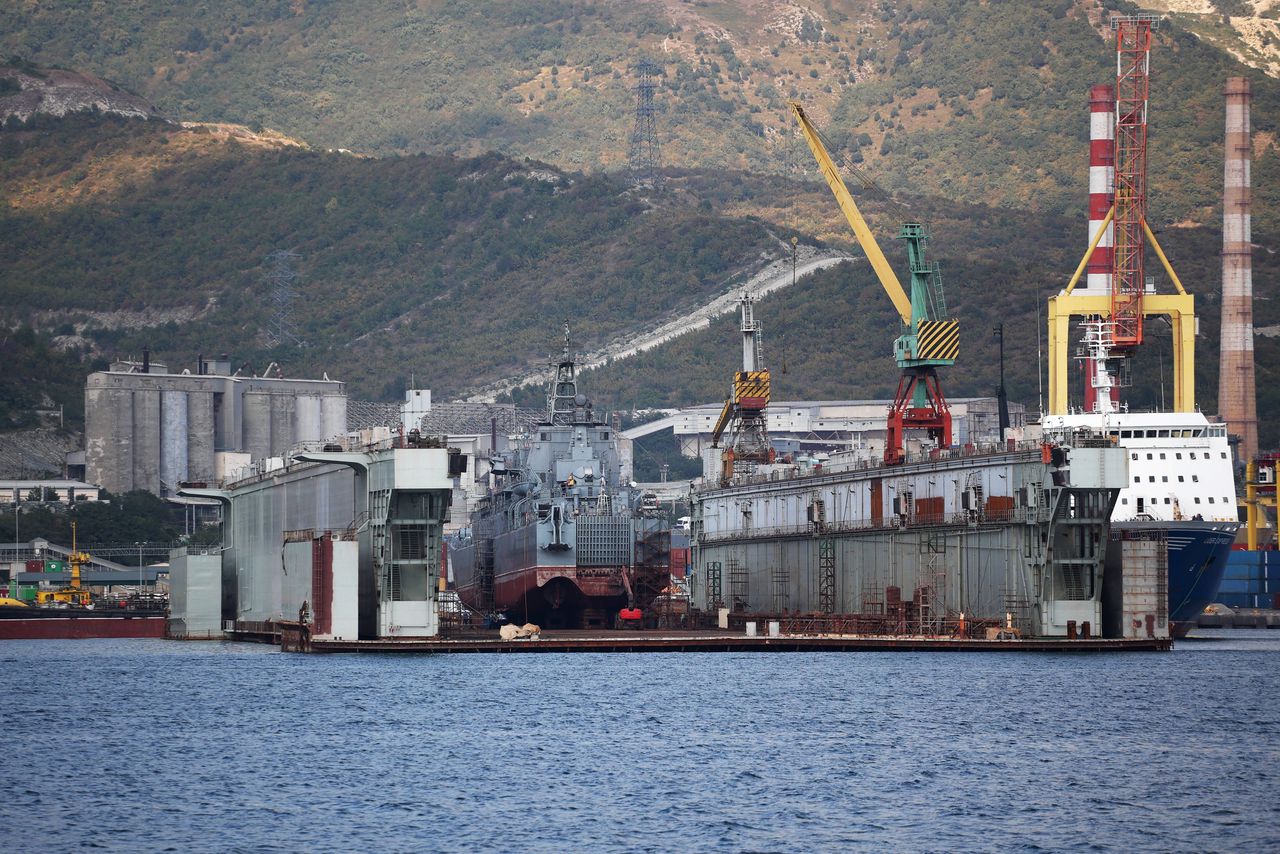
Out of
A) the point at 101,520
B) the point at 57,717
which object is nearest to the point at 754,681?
the point at 57,717

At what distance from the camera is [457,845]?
46.0 meters

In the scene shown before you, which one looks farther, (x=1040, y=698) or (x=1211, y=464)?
(x=1211, y=464)

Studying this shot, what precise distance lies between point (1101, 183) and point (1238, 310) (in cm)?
3597

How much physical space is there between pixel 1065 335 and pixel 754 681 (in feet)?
153

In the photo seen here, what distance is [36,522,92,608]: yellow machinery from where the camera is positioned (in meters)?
142

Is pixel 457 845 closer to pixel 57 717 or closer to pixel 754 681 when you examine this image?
pixel 57 717

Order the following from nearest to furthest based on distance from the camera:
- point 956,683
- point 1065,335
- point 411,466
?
1. point 956,683
2. point 411,466
3. point 1065,335

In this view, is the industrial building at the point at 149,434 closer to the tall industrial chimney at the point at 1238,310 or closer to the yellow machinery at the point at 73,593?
the yellow machinery at the point at 73,593

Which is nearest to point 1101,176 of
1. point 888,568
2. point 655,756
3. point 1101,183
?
point 1101,183

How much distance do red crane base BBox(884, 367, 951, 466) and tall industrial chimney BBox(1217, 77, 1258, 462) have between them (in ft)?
175

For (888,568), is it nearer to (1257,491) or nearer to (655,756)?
(655,756)

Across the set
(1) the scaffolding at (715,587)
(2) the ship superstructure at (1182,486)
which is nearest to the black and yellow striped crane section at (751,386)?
(1) the scaffolding at (715,587)

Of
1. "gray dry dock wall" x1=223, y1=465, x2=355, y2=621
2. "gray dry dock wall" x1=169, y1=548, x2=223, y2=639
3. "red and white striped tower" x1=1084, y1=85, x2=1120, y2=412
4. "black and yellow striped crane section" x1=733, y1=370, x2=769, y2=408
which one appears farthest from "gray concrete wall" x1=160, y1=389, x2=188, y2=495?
"red and white striped tower" x1=1084, y1=85, x2=1120, y2=412

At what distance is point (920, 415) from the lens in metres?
102
